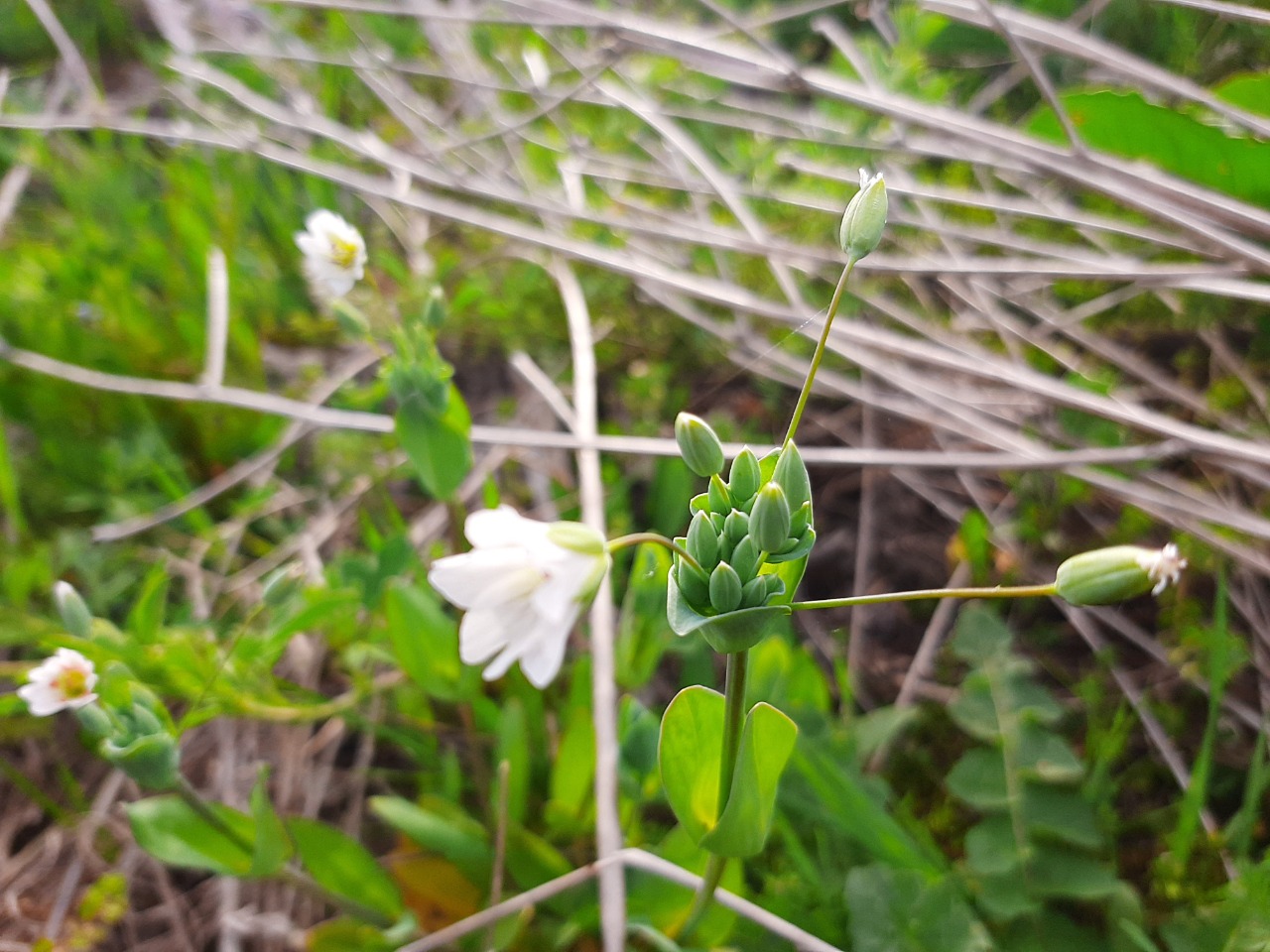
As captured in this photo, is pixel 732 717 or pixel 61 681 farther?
pixel 61 681

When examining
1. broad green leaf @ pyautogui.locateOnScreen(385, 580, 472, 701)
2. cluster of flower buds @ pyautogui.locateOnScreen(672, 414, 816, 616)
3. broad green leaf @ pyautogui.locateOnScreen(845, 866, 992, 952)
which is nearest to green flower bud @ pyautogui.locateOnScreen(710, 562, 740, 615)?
cluster of flower buds @ pyautogui.locateOnScreen(672, 414, 816, 616)

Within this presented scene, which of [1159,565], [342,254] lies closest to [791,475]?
[1159,565]

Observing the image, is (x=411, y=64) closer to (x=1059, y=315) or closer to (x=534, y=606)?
(x=1059, y=315)

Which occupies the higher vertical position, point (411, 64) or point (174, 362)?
point (411, 64)

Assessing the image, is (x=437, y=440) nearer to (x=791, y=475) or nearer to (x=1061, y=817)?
(x=791, y=475)

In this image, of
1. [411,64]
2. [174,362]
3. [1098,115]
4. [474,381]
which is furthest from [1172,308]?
[411,64]
